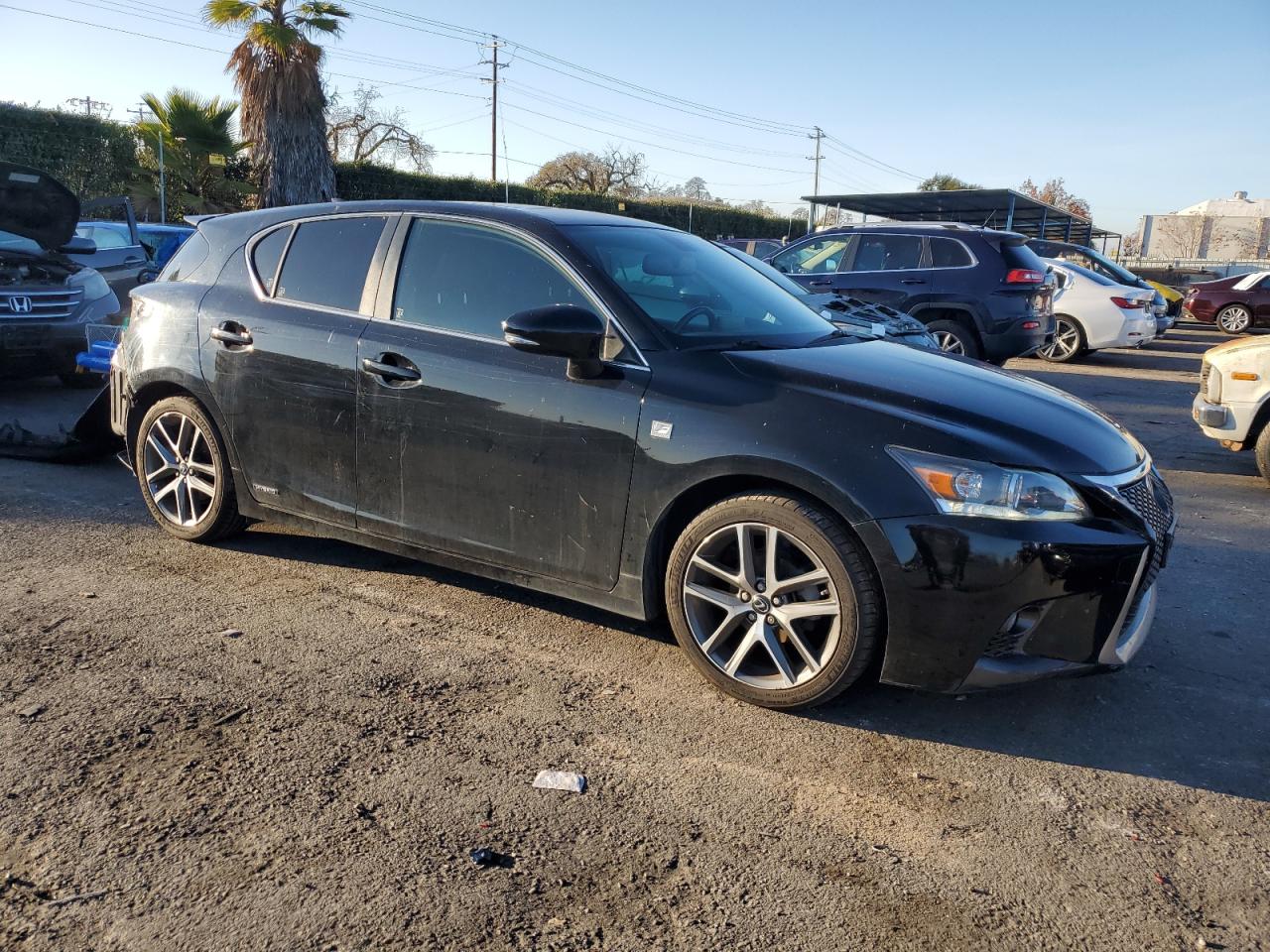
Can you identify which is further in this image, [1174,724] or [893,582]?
[1174,724]

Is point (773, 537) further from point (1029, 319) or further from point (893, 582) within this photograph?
point (1029, 319)

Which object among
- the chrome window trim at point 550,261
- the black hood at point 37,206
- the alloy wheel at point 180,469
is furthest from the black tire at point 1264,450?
the black hood at point 37,206

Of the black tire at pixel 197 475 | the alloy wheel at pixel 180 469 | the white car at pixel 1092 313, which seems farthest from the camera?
the white car at pixel 1092 313

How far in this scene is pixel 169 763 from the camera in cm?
283

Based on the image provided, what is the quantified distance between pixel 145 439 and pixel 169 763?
255 centimetres

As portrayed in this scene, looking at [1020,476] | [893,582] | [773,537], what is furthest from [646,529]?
[1020,476]

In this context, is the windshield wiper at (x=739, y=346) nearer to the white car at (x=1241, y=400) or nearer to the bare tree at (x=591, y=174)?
the white car at (x=1241, y=400)

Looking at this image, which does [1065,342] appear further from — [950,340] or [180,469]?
[180,469]

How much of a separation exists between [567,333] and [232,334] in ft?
6.39

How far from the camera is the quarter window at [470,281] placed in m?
3.75

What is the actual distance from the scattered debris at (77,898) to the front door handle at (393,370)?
2.13 m

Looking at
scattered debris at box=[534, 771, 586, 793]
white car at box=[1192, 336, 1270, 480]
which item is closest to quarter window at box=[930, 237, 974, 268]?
white car at box=[1192, 336, 1270, 480]

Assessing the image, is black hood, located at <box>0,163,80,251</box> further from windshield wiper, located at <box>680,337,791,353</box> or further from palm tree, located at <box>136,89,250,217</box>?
palm tree, located at <box>136,89,250,217</box>

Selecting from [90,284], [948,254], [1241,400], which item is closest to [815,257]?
[948,254]
